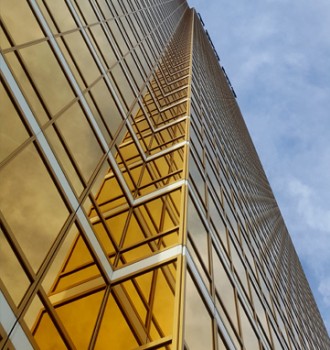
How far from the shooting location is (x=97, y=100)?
63.9 ft

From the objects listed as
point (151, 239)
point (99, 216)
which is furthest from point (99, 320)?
point (99, 216)

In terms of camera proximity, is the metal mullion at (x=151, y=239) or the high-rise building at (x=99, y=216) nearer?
the high-rise building at (x=99, y=216)

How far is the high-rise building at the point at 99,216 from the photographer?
36.7ft

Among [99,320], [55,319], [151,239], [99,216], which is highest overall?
[99,216]

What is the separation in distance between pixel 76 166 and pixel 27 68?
3207 millimetres

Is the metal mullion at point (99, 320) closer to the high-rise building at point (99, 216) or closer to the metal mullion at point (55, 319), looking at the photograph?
the high-rise building at point (99, 216)

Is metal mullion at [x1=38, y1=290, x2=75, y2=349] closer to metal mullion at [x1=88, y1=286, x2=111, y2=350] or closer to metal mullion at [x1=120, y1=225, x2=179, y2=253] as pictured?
metal mullion at [x1=88, y1=286, x2=111, y2=350]

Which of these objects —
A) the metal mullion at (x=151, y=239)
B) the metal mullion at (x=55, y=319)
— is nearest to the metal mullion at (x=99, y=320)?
the metal mullion at (x=55, y=319)

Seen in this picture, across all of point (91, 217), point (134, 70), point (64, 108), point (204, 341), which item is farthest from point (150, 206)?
point (134, 70)

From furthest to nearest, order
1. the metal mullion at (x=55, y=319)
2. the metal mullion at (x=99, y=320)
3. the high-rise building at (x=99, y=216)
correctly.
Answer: the metal mullion at (x=99, y=320) < the high-rise building at (x=99, y=216) < the metal mullion at (x=55, y=319)

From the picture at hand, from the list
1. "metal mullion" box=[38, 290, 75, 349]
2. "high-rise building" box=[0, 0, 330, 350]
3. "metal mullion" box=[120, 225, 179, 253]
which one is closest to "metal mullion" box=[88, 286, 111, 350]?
"high-rise building" box=[0, 0, 330, 350]

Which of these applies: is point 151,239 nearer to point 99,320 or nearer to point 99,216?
point 99,216

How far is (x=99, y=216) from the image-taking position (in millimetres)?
15578

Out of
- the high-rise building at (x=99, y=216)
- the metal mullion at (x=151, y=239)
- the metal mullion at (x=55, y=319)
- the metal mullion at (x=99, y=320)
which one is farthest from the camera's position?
the metal mullion at (x=151, y=239)
